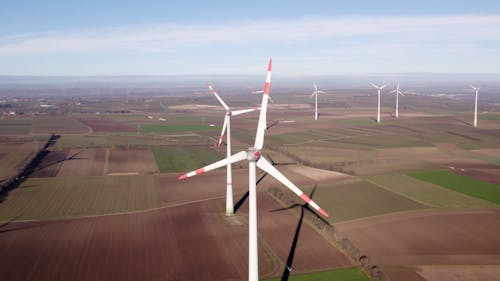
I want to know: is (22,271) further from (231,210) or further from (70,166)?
(70,166)

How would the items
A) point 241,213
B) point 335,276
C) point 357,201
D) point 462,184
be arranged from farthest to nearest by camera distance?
1. point 462,184
2. point 357,201
3. point 241,213
4. point 335,276

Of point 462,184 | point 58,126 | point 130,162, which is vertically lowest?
point 462,184

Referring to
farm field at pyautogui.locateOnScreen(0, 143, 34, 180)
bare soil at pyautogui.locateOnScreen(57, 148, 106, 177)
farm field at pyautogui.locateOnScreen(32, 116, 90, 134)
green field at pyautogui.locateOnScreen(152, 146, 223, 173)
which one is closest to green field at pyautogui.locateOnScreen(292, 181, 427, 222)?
green field at pyautogui.locateOnScreen(152, 146, 223, 173)

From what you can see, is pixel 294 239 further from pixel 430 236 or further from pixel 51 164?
pixel 51 164

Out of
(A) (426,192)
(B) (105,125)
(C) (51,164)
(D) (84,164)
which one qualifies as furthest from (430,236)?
(B) (105,125)

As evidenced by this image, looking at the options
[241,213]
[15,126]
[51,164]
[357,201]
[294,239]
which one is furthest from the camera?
[15,126]

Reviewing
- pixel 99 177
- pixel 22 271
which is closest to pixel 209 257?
pixel 22 271

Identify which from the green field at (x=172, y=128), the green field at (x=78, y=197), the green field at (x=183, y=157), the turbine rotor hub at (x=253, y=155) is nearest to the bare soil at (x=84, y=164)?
the green field at (x=78, y=197)
